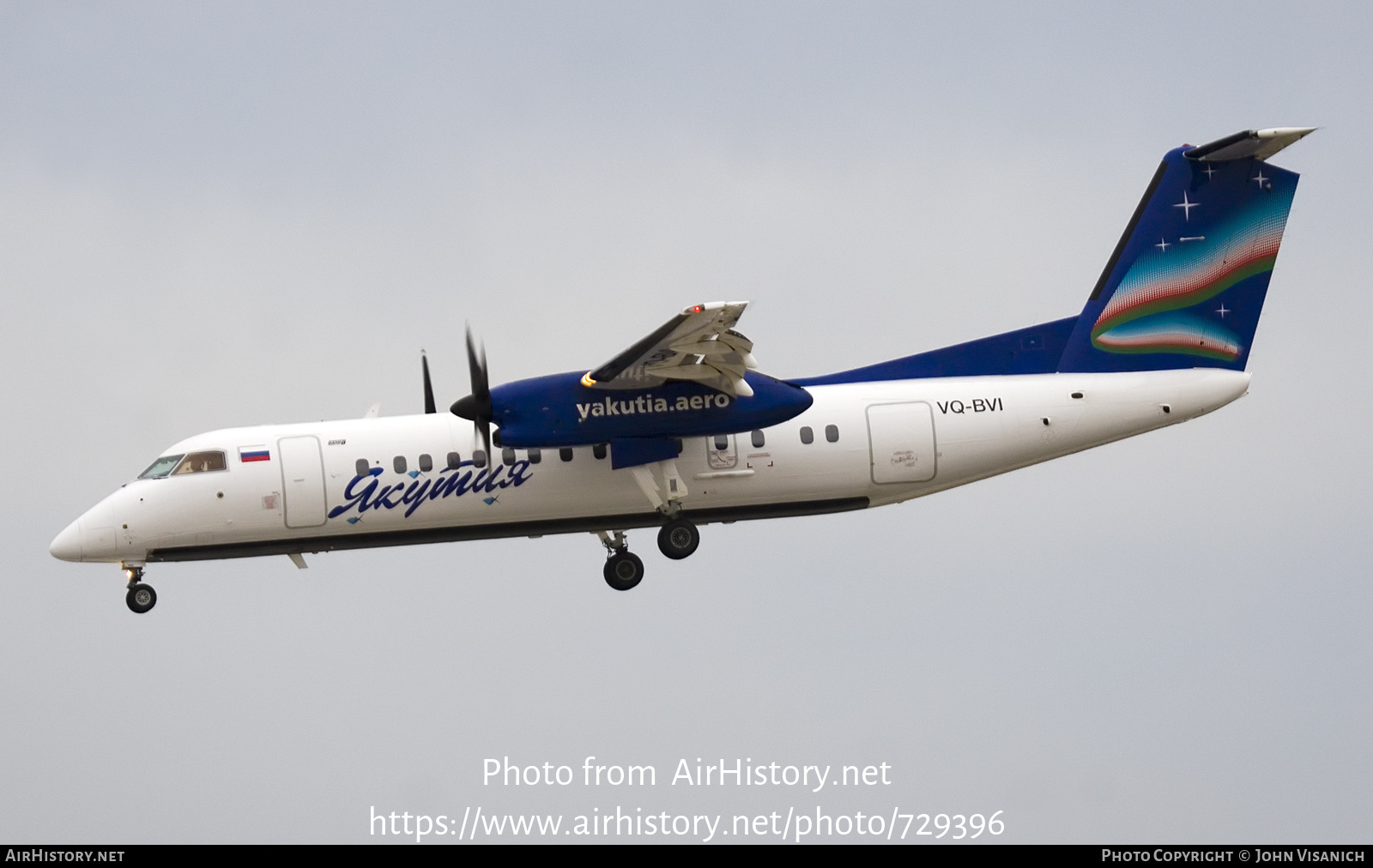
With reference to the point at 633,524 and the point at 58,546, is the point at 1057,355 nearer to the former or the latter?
the point at 633,524

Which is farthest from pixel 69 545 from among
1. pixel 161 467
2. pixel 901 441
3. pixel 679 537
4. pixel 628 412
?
pixel 901 441

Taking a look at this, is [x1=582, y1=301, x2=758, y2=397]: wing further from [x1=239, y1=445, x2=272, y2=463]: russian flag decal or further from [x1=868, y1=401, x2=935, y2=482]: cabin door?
[x1=239, y1=445, x2=272, y2=463]: russian flag decal

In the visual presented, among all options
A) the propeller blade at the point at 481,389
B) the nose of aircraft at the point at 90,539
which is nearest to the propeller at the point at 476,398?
the propeller blade at the point at 481,389

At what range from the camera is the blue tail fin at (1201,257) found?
23.0 m

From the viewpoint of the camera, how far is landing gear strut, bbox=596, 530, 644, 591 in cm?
2238

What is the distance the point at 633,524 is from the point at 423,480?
3.01 meters

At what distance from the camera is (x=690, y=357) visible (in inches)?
795

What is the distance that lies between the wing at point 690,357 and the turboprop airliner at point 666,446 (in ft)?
0.13

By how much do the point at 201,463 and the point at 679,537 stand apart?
6679mm

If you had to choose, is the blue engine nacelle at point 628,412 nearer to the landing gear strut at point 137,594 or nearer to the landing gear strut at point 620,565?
the landing gear strut at point 620,565

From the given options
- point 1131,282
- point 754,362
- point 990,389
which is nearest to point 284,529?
point 754,362

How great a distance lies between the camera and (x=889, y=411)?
21.9 metres

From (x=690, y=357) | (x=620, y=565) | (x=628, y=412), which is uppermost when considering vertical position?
(x=690, y=357)

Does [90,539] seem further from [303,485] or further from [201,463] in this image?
[303,485]
